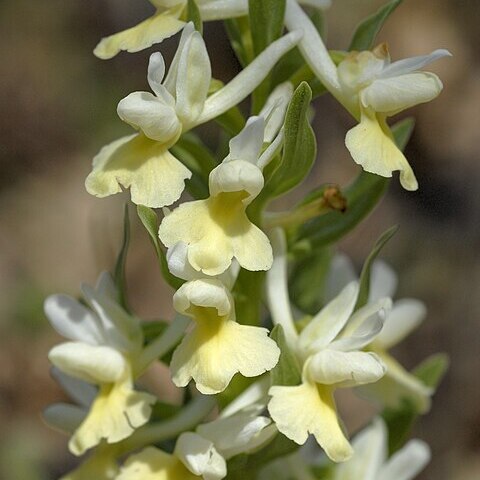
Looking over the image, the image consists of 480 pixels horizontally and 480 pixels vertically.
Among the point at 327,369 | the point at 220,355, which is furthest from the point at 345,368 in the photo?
the point at 220,355

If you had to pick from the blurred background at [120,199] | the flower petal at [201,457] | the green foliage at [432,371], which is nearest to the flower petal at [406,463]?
the green foliage at [432,371]

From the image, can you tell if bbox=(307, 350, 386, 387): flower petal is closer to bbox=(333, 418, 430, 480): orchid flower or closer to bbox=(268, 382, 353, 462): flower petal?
bbox=(268, 382, 353, 462): flower petal

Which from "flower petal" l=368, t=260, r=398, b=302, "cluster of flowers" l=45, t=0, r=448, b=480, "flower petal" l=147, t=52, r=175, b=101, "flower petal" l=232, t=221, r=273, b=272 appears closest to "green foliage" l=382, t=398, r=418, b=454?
"flower petal" l=368, t=260, r=398, b=302

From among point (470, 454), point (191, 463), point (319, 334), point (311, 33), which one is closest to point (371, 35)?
point (311, 33)

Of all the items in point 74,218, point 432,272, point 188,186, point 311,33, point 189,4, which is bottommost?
point 432,272

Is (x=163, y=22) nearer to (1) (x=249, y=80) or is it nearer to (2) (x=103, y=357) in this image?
(1) (x=249, y=80)

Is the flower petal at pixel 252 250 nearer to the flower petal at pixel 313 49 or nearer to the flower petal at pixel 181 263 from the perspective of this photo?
the flower petal at pixel 181 263

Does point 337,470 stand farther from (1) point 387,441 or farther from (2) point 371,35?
Result: (2) point 371,35
